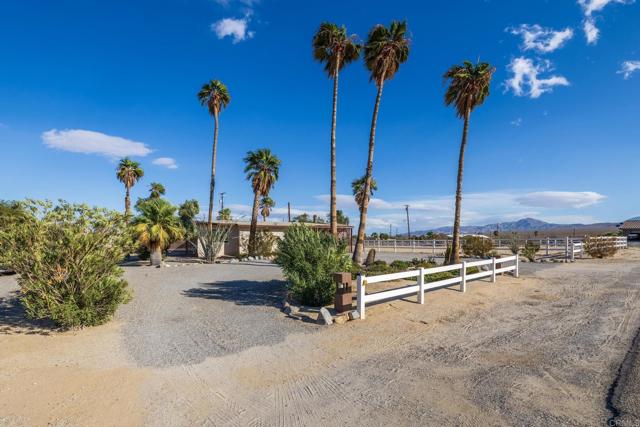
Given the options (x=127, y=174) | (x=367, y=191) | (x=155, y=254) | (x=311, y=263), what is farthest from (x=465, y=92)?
(x=127, y=174)

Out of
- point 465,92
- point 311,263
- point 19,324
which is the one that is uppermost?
point 465,92

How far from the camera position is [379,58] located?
20.1 meters

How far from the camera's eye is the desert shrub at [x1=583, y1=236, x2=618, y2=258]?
78.7ft

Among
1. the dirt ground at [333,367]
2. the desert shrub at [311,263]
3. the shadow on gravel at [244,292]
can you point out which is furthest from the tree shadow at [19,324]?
the desert shrub at [311,263]

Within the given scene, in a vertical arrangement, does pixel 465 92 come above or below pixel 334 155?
above

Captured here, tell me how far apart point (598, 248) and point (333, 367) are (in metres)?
26.3

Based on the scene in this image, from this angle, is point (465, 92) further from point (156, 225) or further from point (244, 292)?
point (156, 225)

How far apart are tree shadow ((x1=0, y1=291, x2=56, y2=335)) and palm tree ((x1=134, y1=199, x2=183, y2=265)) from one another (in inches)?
440

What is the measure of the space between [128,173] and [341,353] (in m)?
39.7

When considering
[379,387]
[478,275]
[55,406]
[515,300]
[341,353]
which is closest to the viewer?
[55,406]

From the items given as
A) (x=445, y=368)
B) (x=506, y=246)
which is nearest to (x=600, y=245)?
(x=506, y=246)

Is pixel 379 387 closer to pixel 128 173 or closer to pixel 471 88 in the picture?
pixel 471 88

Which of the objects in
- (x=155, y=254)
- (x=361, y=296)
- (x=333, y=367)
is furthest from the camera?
(x=155, y=254)

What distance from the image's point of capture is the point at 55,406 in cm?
450
